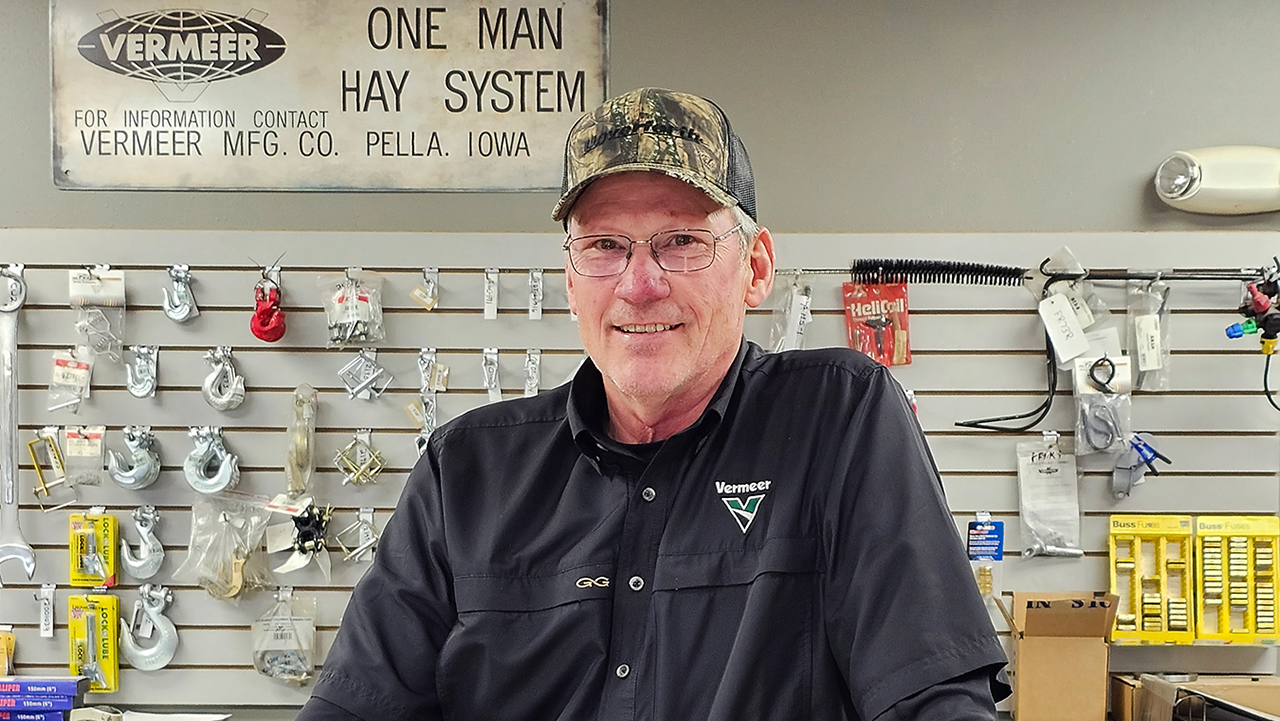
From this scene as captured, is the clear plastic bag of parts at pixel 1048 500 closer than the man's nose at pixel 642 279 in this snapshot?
No

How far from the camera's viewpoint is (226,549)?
2.82m

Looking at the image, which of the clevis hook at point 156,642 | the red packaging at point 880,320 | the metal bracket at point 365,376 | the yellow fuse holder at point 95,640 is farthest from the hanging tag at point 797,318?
the yellow fuse holder at point 95,640

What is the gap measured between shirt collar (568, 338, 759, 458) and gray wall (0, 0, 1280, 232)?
4.81 ft

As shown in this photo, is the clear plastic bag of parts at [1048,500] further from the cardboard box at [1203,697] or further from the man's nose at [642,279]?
the man's nose at [642,279]

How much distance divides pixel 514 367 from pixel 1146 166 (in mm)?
1943

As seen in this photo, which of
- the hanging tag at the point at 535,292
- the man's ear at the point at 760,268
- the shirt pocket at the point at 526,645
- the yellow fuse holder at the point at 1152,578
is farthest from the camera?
the hanging tag at the point at 535,292

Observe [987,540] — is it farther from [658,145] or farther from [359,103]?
[359,103]

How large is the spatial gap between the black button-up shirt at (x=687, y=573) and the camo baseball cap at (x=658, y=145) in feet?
0.93

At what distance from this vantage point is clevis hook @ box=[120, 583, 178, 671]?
2811 mm

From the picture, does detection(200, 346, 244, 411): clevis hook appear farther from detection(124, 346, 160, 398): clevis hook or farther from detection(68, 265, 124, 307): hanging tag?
detection(68, 265, 124, 307): hanging tag

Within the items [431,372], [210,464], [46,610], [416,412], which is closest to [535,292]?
[431,372]

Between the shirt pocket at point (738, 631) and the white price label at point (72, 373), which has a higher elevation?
the white price label at point (72, 373)

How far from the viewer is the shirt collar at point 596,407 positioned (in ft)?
4.51

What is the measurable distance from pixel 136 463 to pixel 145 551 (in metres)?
0.26
